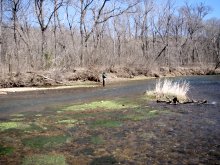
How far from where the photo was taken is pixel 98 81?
4312 centimetres

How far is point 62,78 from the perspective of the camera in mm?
40469

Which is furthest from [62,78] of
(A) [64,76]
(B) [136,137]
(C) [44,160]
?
(C) [44,160]

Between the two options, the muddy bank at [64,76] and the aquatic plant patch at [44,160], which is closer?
the aquatic plant patch at [44,160]

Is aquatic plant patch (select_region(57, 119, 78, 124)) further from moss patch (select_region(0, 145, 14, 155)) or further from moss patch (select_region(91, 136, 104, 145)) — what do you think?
moss patch (select_region(0, 145, 14, 155))

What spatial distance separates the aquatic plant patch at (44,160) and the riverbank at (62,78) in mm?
22789

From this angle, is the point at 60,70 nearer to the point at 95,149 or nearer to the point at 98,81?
the point at 98,81

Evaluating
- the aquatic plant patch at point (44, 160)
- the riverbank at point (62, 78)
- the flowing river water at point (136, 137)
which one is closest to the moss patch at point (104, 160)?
the flowing river water at point (136, 137)

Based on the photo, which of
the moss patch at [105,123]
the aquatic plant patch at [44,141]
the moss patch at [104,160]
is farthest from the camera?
the moss patch at [105,123]

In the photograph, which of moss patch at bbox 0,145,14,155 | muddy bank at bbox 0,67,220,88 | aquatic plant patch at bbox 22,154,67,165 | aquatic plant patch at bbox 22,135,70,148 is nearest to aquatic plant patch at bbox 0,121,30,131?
aquatic plant patch at bbox 22,135,70,148

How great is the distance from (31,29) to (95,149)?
1990 inches

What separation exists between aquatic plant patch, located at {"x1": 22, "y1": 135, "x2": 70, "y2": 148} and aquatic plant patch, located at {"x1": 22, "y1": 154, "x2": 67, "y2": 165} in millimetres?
1234

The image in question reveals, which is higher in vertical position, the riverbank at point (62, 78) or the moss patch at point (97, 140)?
the riverbank at point (62, 78)

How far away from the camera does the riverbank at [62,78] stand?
36781mm

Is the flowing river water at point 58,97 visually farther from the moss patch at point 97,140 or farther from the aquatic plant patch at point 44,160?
the aquatic plant patch at point 44,160
